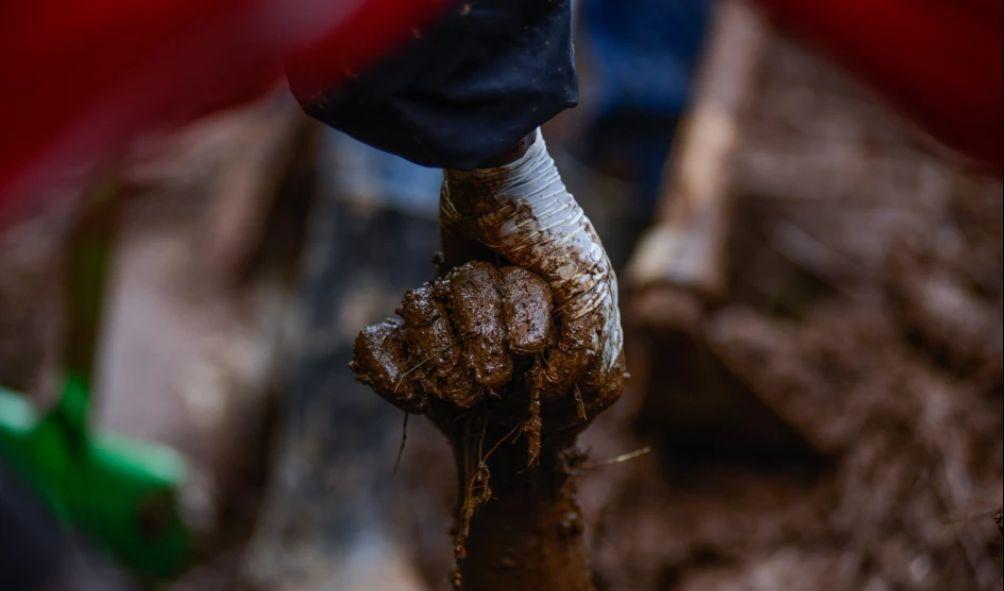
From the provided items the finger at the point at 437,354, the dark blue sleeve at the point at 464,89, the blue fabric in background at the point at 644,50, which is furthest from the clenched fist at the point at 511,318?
the blue fabric in background at the point at 644,50

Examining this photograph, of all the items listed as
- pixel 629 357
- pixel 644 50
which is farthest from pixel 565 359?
pixel 644 50

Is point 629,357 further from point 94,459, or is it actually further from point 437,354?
point 437,354

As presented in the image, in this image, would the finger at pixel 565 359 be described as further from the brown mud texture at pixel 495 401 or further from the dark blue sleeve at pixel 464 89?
the dark blue sleeve at pixel 464 89

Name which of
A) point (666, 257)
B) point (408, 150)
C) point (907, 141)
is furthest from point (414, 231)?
point (907, 141)

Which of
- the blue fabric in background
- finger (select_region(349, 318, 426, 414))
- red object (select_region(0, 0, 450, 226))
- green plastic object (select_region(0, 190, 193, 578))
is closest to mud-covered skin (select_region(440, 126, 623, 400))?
finger (select_region(349, 318, 426, 414))

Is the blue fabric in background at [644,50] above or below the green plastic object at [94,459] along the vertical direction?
above

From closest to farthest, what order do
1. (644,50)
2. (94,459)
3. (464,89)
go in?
(464,89), (94,459), (644,50)
